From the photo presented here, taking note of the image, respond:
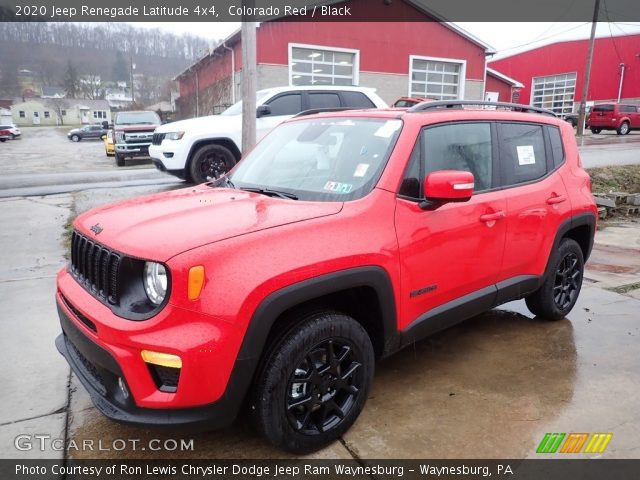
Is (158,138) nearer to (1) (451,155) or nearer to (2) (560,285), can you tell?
(1) (451,155)

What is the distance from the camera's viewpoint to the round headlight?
7.14 feet

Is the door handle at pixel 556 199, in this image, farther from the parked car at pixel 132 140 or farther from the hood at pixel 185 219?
the parked car at pixel 132 140

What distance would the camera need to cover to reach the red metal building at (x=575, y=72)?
38875 millimetres

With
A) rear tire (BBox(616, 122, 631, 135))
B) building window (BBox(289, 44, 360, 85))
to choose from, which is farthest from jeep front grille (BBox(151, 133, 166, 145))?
rear tire (BBox(616, 122, 631, 135))

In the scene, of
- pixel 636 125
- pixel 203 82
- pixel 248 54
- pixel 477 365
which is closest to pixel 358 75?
pixel 203 82

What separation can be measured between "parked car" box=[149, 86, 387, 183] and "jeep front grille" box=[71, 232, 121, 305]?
18.6 feet

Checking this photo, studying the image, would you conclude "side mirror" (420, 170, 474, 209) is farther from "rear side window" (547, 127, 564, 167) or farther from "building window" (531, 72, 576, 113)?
"building window" (531, 72, 576, 113)

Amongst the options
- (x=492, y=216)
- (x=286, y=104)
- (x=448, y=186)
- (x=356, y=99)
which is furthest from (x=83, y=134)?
(x=448, y=186)

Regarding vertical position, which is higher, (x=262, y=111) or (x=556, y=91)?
(x=556, y=91)

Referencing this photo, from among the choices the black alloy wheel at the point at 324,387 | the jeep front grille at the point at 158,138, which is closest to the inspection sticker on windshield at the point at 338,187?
the black alloy wheel at the point at 324,387

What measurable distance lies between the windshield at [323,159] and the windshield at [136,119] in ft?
51.4

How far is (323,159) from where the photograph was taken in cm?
317

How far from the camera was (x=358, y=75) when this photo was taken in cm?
2258

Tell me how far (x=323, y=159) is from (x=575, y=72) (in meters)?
45.8
